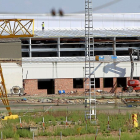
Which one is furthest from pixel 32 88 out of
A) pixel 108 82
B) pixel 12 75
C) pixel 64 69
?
pixel 108 82

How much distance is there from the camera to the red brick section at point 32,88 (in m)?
34.7

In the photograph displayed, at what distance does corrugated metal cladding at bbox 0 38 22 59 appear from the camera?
36.4m

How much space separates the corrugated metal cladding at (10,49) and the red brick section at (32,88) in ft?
8.87

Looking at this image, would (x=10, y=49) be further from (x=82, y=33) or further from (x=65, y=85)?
(x=82, y=33)

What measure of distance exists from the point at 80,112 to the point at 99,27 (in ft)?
69.6

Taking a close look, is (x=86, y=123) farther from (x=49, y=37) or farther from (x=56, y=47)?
(x=56, y=47)

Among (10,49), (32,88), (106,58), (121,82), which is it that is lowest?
(32,88)

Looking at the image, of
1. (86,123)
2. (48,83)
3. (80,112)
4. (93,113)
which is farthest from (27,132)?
(48,83)

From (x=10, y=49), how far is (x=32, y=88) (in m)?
4.12

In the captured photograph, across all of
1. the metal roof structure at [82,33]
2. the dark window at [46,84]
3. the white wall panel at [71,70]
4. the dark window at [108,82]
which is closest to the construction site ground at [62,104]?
the white wall panel at [71,70]

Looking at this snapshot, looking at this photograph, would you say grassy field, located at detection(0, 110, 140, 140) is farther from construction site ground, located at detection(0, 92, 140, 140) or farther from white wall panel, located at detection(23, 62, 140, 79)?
white wall panel, located at detection(23, 62, 140, 79)

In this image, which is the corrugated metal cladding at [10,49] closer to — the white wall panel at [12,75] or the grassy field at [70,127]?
the white wall panel at [12,75]

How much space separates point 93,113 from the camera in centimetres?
2147

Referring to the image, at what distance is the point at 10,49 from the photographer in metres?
36.8
